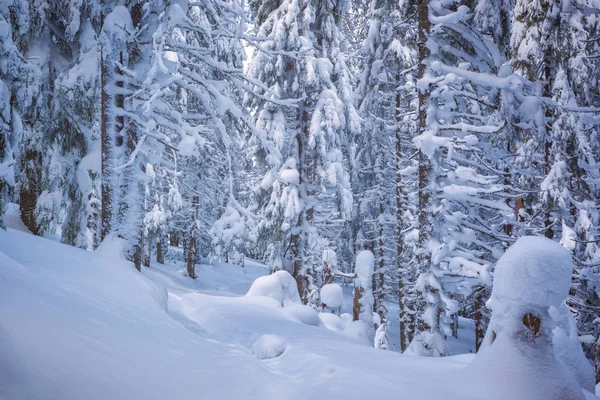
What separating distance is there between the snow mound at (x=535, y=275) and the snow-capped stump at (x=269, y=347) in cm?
324

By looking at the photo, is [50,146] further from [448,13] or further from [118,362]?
[448,13]

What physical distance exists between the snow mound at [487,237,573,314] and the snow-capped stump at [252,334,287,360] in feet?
10.6

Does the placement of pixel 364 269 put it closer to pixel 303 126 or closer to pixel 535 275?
pixel 303 126

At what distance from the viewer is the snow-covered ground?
2496mm

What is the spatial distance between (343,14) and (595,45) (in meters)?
7.76

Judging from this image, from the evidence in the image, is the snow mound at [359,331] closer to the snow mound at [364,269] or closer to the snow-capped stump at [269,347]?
the snow mound at [364,269]

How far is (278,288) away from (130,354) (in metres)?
7.84

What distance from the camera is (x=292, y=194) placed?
12703mm

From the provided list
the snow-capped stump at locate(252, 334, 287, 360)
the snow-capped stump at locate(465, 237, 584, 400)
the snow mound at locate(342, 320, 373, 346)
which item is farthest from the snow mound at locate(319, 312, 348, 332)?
the snow-capped stump at locate(465, 237, 584, 400)

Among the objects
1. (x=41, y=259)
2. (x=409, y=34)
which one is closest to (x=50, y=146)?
(x=41, y=259)

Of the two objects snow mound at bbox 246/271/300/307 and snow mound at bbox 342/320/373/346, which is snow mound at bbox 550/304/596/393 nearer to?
snow mound at bbox 342/320/373/346

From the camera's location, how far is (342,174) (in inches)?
520

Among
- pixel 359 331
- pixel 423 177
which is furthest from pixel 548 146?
pixel 359 331

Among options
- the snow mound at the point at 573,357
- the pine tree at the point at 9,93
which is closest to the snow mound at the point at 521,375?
the snow mound at the point at 573,357
